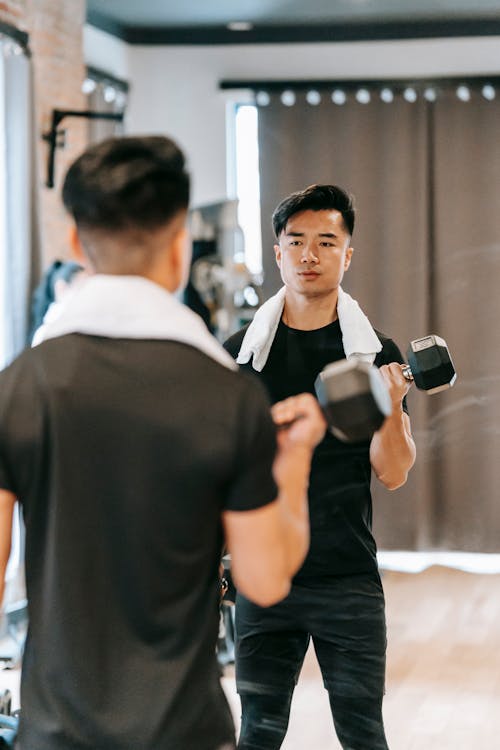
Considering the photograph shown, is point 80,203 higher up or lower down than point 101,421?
higher up

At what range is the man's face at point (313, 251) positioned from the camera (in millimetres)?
2211

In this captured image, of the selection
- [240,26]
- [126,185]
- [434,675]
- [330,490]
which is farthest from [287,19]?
[126,185]

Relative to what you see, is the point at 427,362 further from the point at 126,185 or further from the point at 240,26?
Result: the point at 240,26

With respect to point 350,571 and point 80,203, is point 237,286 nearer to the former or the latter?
point 350,571

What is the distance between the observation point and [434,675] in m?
3.90

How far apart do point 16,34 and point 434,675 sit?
9.27ft

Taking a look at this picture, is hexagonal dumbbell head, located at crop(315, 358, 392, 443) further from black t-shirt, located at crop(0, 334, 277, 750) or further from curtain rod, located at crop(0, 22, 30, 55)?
curtain rod, located at crop(0, 22, 30, 55)

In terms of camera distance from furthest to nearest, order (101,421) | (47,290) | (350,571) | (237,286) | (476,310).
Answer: (476,310) < (237,286) < (47,290) < (350,571) < (101,421)

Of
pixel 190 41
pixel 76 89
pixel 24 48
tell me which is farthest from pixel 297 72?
pixel 24 48

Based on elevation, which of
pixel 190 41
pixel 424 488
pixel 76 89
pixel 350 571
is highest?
pixel 190 41

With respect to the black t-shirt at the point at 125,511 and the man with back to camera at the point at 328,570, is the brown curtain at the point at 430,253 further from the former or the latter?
the black t-shirt at the point at 125,511

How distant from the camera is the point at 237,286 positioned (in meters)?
4.88

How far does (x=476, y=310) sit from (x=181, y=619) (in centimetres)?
472

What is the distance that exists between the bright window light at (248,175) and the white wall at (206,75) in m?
0.10
